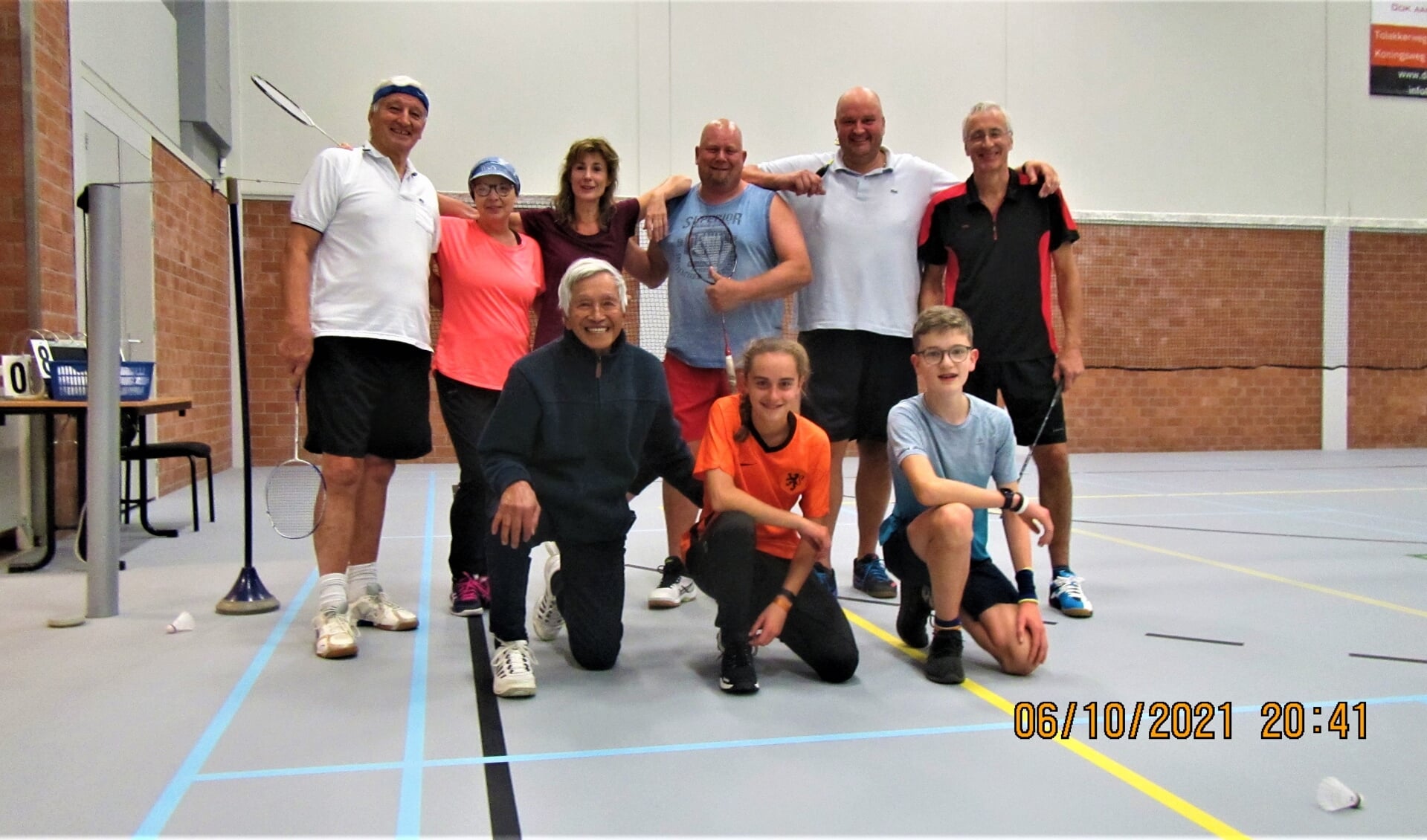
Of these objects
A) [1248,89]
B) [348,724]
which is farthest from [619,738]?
[1248,89]

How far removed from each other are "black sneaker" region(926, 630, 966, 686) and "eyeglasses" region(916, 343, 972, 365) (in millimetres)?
832

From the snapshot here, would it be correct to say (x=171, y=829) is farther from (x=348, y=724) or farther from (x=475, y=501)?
(x=475, y=501)

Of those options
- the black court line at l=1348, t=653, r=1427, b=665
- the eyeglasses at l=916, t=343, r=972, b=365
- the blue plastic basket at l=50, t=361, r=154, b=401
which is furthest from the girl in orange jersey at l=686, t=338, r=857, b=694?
the blue plastic basket at l=50, t=361, r=154, b=401

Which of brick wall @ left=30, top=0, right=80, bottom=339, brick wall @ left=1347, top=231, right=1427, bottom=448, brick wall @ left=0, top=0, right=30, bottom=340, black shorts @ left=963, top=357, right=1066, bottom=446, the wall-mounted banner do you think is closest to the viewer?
black shorts @ left=963, top=357, right=1066, bottom=446

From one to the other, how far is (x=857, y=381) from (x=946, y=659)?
1460mm

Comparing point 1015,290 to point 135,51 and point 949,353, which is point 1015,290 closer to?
point 949,353

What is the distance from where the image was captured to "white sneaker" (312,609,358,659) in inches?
126

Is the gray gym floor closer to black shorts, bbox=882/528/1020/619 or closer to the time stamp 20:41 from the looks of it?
the time stamp 20:41

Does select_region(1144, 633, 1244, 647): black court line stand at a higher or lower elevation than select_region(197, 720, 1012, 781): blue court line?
higher

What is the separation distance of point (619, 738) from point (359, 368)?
5.47 feet

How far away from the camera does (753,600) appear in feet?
10.0

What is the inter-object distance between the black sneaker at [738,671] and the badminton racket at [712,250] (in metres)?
1.28

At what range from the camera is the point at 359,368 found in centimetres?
341

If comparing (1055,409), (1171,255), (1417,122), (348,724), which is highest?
(1417,122)
